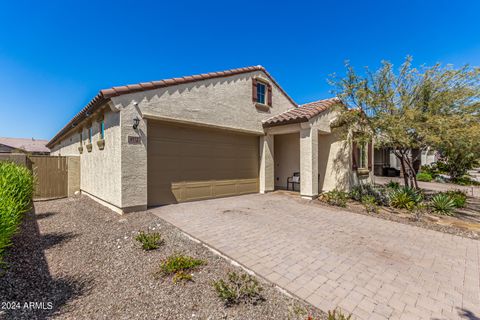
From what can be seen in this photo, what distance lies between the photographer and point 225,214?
664cm

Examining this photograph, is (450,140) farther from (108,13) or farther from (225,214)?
(108,13)

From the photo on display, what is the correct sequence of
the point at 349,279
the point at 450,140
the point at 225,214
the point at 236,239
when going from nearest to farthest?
the point at 349,279 → the point at 236,239 → the point at 225,214 → the point at 450,140

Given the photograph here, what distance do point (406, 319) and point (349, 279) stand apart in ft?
2.67

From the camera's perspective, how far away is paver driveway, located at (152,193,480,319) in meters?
2.68

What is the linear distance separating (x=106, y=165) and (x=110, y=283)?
214 inches

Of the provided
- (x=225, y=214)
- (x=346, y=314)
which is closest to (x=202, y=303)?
(x=346, y=314)

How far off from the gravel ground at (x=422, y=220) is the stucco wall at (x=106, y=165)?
7.99 metres

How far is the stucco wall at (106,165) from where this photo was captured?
6613 millimetres

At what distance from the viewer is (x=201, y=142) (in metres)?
8.58

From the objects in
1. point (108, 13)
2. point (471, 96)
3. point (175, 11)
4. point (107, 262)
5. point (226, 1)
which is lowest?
point (107, 262)

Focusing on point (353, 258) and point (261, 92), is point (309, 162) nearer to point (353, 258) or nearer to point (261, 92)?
point (261, 92)

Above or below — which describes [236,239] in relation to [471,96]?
A: below

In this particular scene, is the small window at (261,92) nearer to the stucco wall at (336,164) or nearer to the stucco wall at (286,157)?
the stucco wall at (286,157)

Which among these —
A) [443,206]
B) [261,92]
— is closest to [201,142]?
[261,92]
